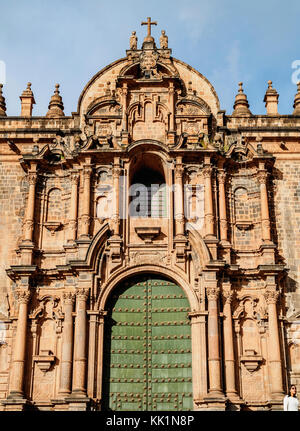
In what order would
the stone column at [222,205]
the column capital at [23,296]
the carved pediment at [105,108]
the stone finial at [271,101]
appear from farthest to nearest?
the stone finial at [271,101], the carved pediment at [105,108], the stone column at [222,205], the column capital at [23,296]

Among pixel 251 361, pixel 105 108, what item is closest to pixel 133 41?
pixel 105 108

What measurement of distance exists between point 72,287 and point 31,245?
1.77 meters

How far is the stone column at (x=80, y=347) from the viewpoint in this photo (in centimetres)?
1770

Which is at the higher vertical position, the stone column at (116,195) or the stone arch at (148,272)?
the stone column at (116,195)

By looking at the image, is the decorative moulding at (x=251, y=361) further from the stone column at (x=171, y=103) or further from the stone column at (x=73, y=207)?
the stone column at (x=171, y=103)

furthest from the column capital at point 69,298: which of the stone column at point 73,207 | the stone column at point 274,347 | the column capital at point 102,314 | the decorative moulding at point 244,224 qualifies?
the stone column at point 274,347

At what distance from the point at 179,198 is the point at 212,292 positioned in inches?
120

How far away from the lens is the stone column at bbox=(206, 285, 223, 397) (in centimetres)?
1761

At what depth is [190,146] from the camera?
67.6 feet

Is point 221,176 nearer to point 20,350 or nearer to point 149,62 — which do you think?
point 149,62

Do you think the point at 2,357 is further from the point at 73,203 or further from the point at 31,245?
the point at 73,203

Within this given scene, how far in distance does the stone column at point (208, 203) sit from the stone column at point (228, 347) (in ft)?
5.51
